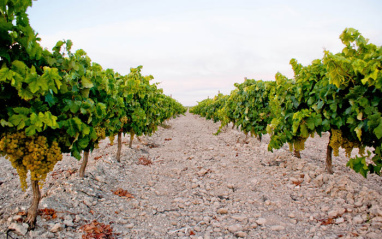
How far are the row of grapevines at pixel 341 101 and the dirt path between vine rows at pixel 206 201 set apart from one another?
0.82 metres

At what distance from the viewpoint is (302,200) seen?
4.84 meters

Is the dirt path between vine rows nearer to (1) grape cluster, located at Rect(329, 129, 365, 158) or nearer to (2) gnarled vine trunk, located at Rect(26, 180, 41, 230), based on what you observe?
(2) gnarled vine trunk, located at Rect(26, 180, 41, 230)

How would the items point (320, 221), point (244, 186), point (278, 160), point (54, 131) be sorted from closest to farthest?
1. point (54, 131)
2. point (320, 221)
3. point (244, 186)
4. point (278, 160)

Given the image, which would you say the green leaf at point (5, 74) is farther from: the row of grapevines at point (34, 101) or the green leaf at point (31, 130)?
the green leaf at point (31, 130)

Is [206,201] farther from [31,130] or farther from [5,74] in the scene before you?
[5,74]

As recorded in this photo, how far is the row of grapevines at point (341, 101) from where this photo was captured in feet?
12.1

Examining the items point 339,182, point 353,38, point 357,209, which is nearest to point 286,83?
point 353,38

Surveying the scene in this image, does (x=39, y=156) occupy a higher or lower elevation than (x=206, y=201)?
higher

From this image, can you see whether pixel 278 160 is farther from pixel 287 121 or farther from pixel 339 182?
pixel 339 182

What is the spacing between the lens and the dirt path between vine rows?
3.68 metres

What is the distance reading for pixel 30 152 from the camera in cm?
301

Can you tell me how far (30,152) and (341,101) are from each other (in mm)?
5118

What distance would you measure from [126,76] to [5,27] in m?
6.11

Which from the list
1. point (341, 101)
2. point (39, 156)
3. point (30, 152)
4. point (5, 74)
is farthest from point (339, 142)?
point (5, 74)
